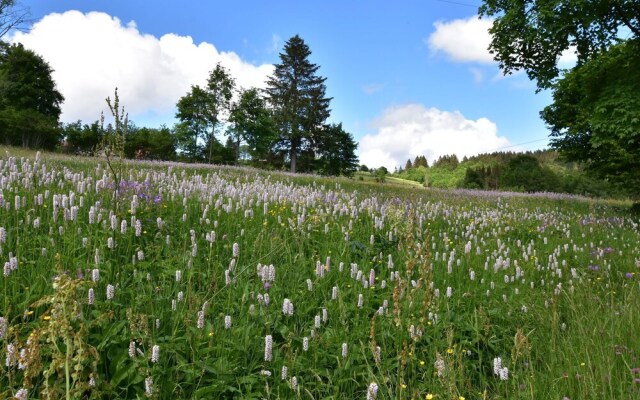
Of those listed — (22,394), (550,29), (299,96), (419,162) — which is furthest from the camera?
(419,162)

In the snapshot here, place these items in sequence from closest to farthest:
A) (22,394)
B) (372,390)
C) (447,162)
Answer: (22,394), (372,390), (447,162)

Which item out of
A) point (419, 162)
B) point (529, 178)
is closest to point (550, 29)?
point (529, 178)

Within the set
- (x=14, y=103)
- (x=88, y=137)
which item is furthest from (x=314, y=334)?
(x=14, y=103)

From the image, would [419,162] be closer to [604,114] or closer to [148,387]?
[604,114]

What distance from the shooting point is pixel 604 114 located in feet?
46.5

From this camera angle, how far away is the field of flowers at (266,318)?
2.56m

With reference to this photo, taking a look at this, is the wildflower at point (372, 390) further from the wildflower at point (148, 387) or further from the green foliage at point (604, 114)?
the green foliage at point (604, 114)

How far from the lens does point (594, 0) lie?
45.4ft

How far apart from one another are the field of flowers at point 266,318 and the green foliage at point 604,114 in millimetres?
9851

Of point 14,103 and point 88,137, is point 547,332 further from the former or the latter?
point 14,103

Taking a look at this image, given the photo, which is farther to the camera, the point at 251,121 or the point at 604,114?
the point at 251,121

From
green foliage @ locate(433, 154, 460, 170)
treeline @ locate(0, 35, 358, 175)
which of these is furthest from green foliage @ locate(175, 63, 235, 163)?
green foliage @ locate(433, 154, 460, 170)

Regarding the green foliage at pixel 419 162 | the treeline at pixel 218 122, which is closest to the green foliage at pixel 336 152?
the treeline at pixel 218 122

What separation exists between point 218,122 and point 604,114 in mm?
32653
